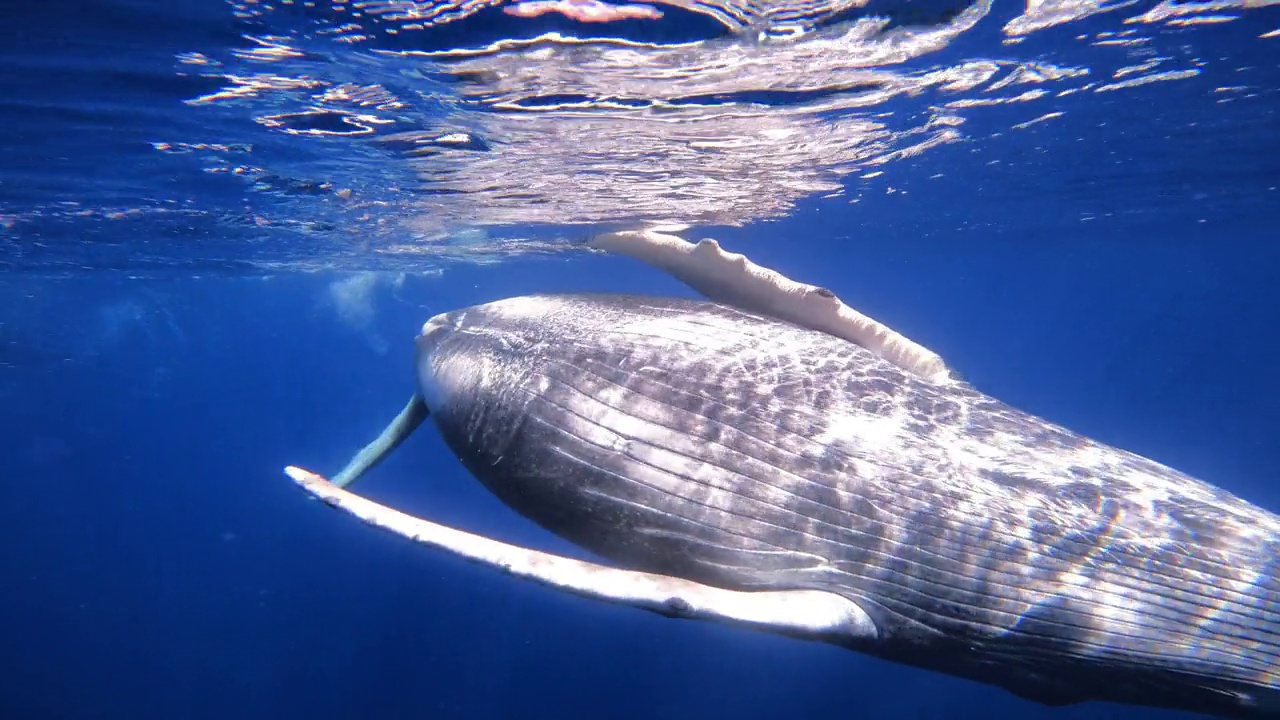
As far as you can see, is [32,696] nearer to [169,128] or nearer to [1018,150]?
[169,128]

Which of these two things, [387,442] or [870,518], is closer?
[870,518]

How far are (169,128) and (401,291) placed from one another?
1531 inches

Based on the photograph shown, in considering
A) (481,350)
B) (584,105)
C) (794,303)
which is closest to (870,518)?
(794,303)

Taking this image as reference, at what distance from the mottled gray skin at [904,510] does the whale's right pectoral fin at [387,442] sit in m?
2.08

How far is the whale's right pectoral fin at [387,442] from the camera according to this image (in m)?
6.13

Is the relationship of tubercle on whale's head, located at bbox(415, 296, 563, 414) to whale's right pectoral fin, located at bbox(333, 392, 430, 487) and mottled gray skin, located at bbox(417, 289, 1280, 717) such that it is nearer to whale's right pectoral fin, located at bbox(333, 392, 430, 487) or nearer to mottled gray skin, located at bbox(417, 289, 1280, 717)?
mottled gray skin, located at bbox(417, 289, 1280, 717)

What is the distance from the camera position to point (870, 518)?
328 cm

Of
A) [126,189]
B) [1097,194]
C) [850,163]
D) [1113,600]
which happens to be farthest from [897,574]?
[1097,194]

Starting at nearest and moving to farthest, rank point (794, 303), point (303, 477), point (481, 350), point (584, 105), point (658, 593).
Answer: point (658, 593)
point (303, 477)
point (794, 303)
point (481, 350)
point (584, 105)

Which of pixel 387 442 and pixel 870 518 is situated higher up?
pixel 870 518

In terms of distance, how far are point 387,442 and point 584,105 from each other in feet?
20.2

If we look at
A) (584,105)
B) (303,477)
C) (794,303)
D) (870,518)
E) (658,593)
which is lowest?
(303,477)

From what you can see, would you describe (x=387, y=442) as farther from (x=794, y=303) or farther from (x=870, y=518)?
(x=870, y=518)

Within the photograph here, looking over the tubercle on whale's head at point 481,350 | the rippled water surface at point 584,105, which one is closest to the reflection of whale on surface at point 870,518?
the tubercle on whale's head at point 481,350
